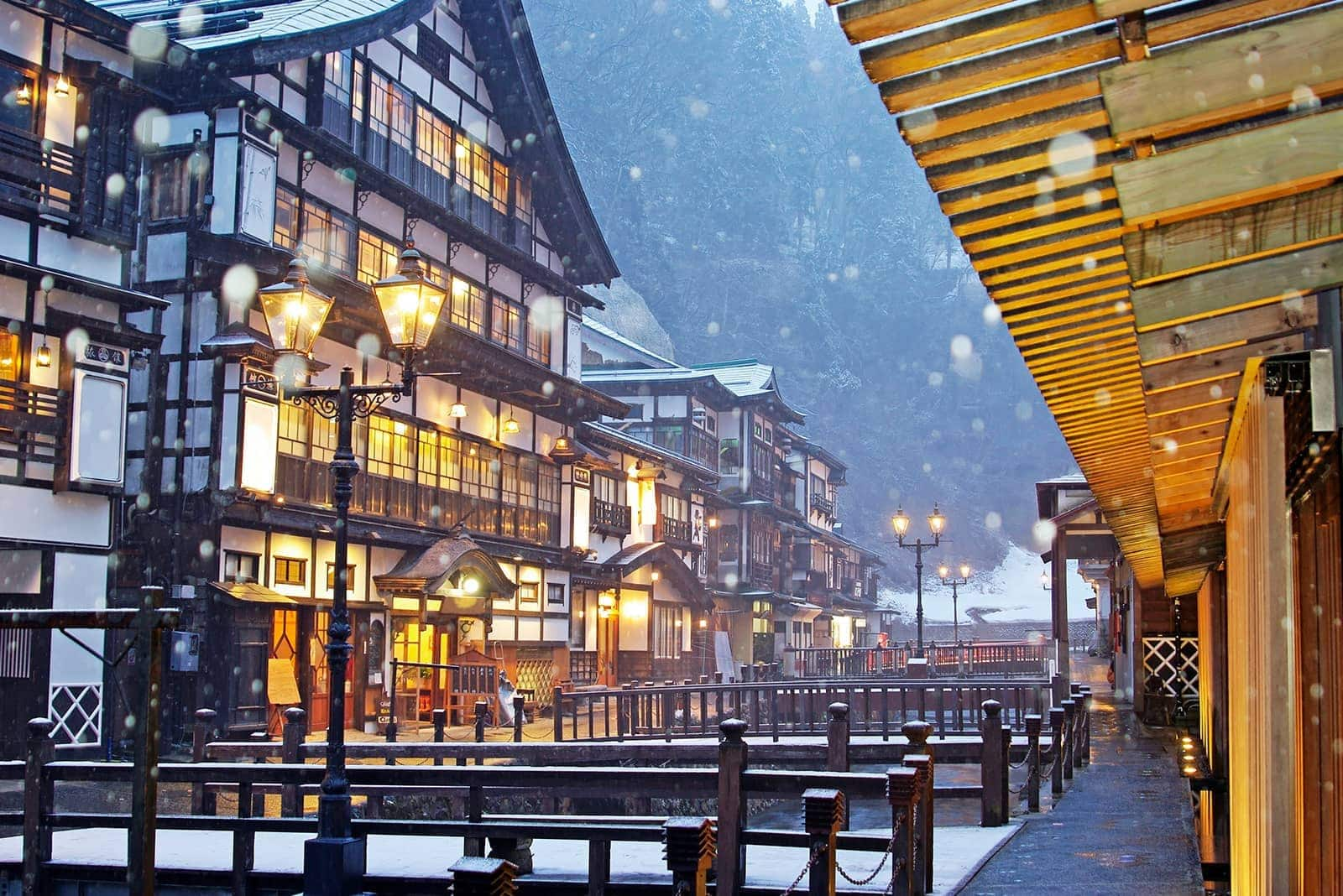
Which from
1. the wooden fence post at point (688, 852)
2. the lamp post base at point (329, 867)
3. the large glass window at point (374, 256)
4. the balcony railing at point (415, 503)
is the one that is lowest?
the lamp post base at point (329, 867)

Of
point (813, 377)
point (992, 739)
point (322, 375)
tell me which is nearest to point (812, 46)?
point (813, 377)

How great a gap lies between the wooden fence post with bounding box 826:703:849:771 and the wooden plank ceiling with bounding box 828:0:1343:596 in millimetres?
8825

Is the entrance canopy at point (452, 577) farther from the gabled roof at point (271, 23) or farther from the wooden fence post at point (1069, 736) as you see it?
the wooden fence post at point (1069, 736)

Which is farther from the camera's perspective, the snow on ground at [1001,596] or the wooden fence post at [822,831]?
the snow on ground at [1001,596]

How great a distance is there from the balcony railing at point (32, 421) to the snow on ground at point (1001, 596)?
81402 millimetres

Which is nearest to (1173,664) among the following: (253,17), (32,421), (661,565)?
(661,565)

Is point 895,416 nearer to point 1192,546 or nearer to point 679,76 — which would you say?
point 679,76

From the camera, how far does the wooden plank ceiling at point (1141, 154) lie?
3342mm

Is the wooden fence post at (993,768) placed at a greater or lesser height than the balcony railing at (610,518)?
lesser

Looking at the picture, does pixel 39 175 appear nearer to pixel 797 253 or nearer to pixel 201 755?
pixel 201 755

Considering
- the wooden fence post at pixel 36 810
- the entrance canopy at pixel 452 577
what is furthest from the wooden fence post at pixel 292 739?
the entrance canopy at pixel 452 577

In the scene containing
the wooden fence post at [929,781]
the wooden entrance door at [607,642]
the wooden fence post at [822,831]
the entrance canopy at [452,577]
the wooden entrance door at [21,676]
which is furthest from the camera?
the wooden entrance door at [607,642]

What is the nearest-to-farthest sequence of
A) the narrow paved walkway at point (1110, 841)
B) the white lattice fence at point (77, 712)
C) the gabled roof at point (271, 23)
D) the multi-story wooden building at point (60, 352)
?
the narrow paved walkway at point (1110, 841) < the multi-story wooden building at point (60, 352) < the white lattice fence at point (77, 712) < the gabled roof at point (271, 23)

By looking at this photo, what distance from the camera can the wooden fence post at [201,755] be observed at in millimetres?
13406
